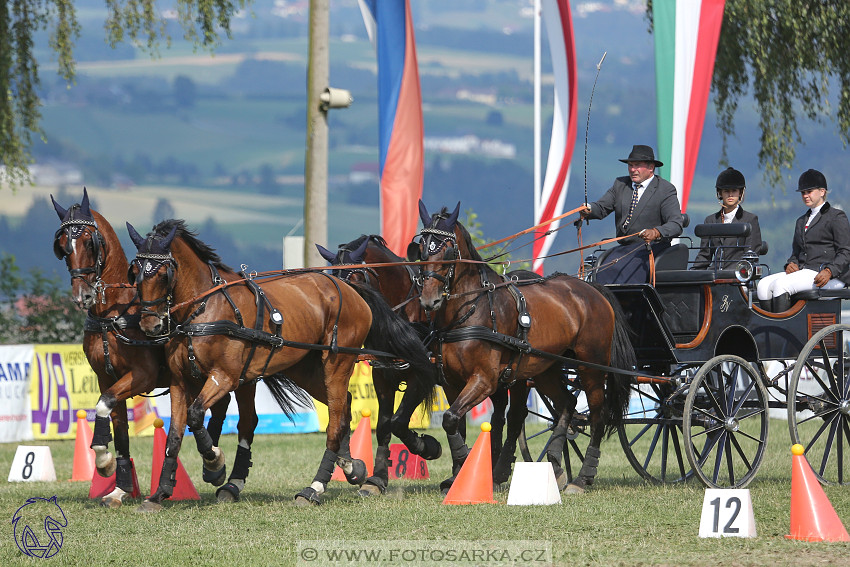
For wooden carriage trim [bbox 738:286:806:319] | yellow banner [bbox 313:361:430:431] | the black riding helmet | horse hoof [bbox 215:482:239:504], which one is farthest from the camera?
yellow banner [bbox 313:361:430:431]

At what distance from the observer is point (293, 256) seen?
46.7 feet

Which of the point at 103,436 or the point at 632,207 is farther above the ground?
the point at 632,207

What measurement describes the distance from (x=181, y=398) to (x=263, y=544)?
173cm

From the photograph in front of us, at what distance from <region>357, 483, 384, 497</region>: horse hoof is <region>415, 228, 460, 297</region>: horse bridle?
179 centimetres

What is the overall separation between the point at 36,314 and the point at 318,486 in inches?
458

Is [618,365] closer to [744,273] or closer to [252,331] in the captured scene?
[744,273]

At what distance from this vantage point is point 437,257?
8.23 m

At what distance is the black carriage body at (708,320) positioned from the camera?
9.37m

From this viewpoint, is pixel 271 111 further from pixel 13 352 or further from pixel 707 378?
pixel 707 378

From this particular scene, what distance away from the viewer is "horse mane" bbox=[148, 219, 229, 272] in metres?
7.99

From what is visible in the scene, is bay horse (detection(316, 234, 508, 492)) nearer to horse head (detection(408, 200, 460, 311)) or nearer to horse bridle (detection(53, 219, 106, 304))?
horse head (detection(408, 200, 460, 311))

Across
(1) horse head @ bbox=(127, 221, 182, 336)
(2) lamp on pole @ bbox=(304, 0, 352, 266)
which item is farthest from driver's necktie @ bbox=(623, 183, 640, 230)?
(2) lamp on pole @ bbox=(304, 0, 352, 266)

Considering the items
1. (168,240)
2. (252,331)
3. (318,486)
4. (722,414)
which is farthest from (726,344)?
(168,240)

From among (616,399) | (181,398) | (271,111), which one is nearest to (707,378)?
(616,399)
